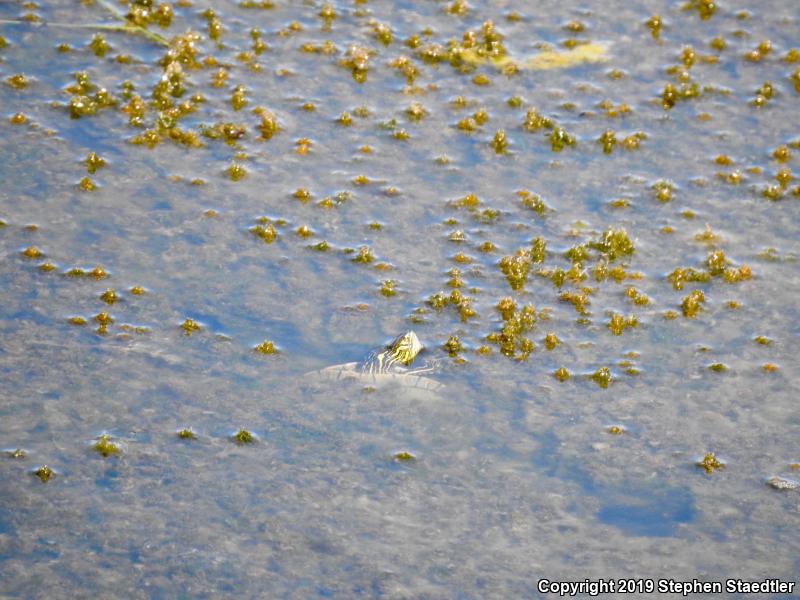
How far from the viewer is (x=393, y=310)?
12.4 m

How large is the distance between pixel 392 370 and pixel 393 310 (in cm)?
112

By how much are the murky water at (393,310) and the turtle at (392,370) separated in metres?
0.19

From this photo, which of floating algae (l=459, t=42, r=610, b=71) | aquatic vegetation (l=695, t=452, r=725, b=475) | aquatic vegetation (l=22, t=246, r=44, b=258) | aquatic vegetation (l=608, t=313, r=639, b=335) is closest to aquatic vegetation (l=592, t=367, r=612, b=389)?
aquatic vegetation (l=608, t=313, r=639, b=335)

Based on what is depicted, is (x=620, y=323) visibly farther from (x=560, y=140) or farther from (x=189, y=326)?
(x=189, y=326)

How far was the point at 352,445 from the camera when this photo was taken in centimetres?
1079

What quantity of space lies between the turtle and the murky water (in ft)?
0.63

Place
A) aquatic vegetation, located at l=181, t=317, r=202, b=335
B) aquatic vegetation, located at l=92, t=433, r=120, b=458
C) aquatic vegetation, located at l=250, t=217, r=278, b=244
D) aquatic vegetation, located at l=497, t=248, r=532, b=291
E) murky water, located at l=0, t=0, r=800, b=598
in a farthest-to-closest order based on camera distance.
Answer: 1. aquatic vegetation, located at l=250, t=217, r=278, b=244
2. aquatic vegetation, located at l=497, t=248, r=532, b=291
3. aquatic vegetation, located at l=181, t=317, r=202, b=335
4. aquatic vegetation, located at l=92, t=433, r=120, b=458
5. murky water, located at l=0, t=0, r=800, b=598

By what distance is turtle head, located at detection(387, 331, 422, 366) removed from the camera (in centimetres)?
1160

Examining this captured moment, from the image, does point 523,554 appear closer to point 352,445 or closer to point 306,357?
point 352,445

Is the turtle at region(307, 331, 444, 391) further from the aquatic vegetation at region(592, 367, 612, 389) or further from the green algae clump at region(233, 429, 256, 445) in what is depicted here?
the aquatic vegetation at region(592, 367, 612, 389)

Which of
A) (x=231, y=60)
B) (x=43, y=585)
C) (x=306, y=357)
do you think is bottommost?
(x=43, y=585)

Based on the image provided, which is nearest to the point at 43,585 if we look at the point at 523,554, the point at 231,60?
the point at 523,554

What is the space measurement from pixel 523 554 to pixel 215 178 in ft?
22.2

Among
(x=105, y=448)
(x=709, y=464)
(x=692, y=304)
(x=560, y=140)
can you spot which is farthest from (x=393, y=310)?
(x=560, y=140)
